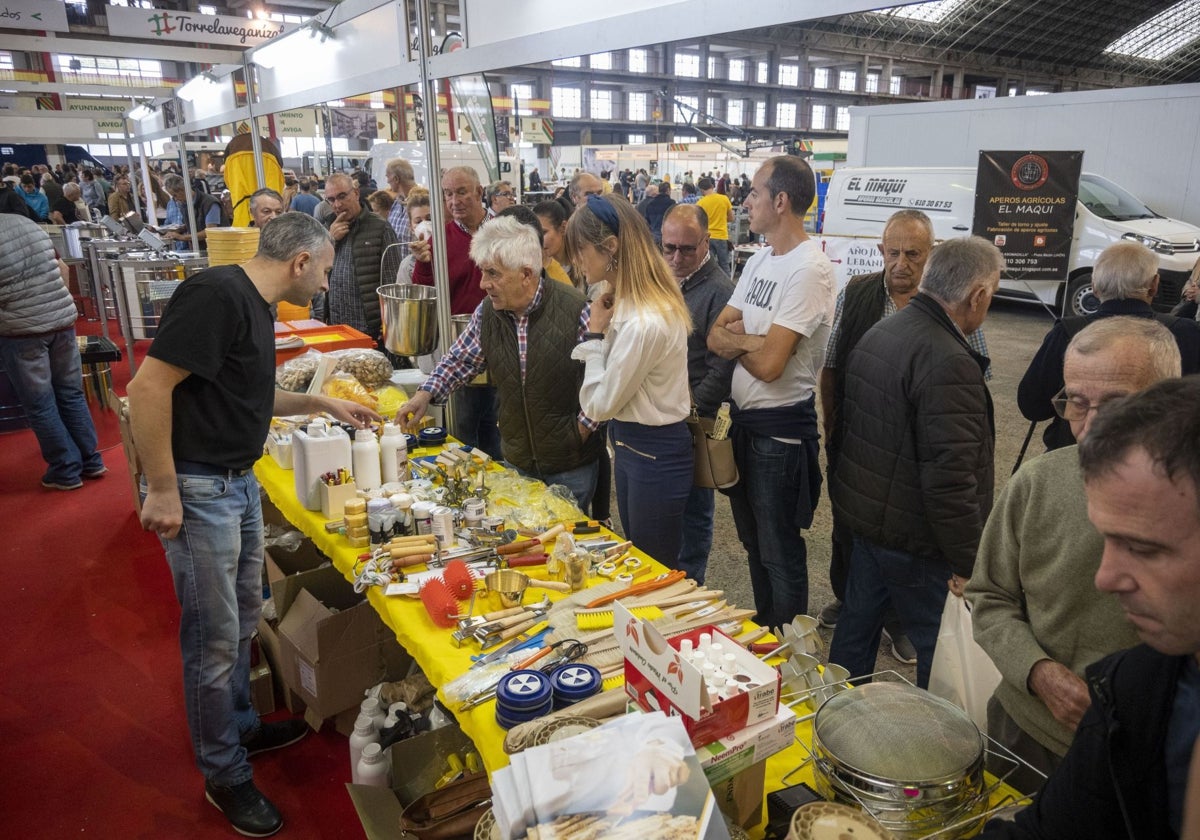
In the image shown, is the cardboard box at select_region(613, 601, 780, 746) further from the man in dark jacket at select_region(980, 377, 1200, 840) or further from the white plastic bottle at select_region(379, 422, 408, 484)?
the white plastic bottle at select_region(379, 422, 408, 484)

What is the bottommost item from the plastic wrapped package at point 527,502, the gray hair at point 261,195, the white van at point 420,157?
the plastic wrapped package at point 527,502

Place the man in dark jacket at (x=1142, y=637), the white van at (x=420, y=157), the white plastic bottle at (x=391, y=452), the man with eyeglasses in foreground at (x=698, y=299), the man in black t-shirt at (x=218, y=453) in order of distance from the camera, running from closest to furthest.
A: the man in dark jacket at (x=1142, y=637) < the man in black t-shirt at (x=218, y=453) < the white plastic bottle at (x=391, y=452) < the man with eyeglasses in foreground at (x=698, y=299) < the white van at (x=420, y=157)

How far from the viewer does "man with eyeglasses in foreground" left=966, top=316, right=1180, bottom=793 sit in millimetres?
1410

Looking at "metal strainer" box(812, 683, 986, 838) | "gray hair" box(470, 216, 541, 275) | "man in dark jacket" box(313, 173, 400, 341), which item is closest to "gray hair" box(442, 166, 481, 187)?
"man in dark jacket" box(313, 173, 400, 341)

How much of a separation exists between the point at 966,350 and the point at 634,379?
0.97m

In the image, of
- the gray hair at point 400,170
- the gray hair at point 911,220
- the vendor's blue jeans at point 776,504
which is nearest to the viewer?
the vendor's blue jeans at point 776,504

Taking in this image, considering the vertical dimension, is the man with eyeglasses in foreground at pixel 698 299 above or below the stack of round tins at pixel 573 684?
above

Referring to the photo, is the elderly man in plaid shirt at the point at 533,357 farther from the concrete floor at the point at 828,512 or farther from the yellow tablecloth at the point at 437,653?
the concrete floor at the point at 828,512

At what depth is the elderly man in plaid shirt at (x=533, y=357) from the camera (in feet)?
8.73

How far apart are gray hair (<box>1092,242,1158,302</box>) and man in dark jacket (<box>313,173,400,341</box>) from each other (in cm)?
383

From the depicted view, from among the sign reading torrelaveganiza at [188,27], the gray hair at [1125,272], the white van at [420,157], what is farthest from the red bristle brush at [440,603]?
the white van at [420,157]

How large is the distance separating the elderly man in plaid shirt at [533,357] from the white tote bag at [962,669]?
139 cm

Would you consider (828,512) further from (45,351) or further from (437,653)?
(45,351)

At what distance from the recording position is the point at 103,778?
2631 mm
